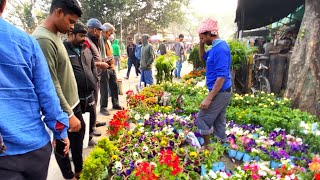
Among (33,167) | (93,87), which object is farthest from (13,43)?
(93,87)

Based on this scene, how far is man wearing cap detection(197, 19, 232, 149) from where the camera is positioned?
10.0ft

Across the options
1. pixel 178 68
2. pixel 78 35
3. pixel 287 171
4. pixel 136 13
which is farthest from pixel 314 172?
pixel 136 13

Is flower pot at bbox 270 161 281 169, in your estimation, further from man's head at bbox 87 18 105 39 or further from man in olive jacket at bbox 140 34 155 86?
man in olive jacket at bbox 140 34 155 86

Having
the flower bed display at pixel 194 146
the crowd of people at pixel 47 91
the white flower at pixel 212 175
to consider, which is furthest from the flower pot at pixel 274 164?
the white flower at pixel 212 175

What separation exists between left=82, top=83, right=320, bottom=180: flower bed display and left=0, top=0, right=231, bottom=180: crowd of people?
0.39 metres

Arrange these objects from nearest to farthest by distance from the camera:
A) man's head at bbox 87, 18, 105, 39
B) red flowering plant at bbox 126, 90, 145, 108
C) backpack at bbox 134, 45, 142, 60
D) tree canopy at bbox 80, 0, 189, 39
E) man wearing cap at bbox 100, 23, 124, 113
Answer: man's head at bbox 87, 18, 105, 39 → red flowering plant at bbox 126, 90, 145, 108 → man wearing cap at bbox 100, 23, 124, 113 → backpack at bbox 134, 45, 142, 60 → tree canopy at bbox 80, 0, 189, 39

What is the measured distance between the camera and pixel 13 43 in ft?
4.47

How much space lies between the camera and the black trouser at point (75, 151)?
9.53ft

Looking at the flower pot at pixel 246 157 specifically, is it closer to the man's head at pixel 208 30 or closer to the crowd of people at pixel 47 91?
the crowd of people at pixel 47 91

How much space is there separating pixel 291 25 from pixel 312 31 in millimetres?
5529

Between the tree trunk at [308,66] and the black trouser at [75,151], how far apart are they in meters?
4.84

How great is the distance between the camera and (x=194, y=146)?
139 inches

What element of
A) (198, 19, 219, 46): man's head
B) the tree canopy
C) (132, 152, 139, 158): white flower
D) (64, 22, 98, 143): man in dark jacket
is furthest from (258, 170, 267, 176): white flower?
the tree canopy

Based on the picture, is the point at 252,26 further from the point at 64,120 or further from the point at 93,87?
the point at 64,120
